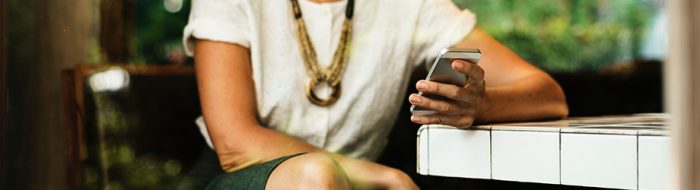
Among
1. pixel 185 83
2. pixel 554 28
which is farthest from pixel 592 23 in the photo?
pixel 185 83

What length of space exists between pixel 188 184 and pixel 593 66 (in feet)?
2.44

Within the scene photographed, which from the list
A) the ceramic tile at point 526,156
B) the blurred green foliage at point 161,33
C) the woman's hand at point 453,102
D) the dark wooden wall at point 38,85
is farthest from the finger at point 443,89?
the dark wooden wall at point 38,85

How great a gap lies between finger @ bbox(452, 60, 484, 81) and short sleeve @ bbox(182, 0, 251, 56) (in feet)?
1.48

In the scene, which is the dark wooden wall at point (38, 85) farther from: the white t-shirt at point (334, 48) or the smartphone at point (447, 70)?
the smartphone at point (447, 70)

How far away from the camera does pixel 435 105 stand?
1.58m

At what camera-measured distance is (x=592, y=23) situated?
1850mm

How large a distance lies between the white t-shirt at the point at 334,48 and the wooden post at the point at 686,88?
3.03 ft

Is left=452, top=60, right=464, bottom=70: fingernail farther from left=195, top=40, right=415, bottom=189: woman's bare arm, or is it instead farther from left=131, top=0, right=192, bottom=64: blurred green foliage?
left=131, top=0, right=192, bottom=64: blurred green foliage

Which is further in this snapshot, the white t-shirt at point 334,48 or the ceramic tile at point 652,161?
the white t-shirt at point 334,48

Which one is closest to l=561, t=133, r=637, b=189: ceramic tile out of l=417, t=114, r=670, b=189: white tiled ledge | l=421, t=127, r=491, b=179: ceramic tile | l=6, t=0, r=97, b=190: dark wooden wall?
l=417, t=114, r=670, b=189: white tiled ledge

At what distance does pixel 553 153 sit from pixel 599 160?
2.4 inches

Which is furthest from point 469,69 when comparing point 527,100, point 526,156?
point 527,100

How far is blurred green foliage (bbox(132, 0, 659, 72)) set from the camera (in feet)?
6.02

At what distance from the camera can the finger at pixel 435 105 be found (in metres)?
1.57
